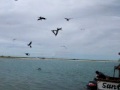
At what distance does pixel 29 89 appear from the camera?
48.8 m

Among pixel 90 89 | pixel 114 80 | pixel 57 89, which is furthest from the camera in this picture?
pixel 57 89

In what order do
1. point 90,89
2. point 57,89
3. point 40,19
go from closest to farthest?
point 40,19
point 90,89
point 57,89

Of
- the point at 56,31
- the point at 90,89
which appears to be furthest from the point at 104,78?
the point at 56,31

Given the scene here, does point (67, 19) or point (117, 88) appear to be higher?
point (67, 19)

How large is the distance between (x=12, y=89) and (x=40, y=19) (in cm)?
1690

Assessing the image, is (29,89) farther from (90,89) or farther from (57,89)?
(90,89)

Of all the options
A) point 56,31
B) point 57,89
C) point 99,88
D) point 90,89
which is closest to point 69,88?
point 57,89

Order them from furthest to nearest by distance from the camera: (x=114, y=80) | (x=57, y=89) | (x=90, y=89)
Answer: (x=57, y=89) → (x=90, y=89) → (x=114, y=80)

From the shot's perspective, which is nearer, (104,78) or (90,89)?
(104,78)

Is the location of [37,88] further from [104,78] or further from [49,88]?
[104,78]

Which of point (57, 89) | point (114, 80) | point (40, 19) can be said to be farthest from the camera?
point (57, 89)

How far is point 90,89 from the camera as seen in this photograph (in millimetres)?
46625

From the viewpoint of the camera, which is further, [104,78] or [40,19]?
[104,78]

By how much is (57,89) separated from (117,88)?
1298 cm
